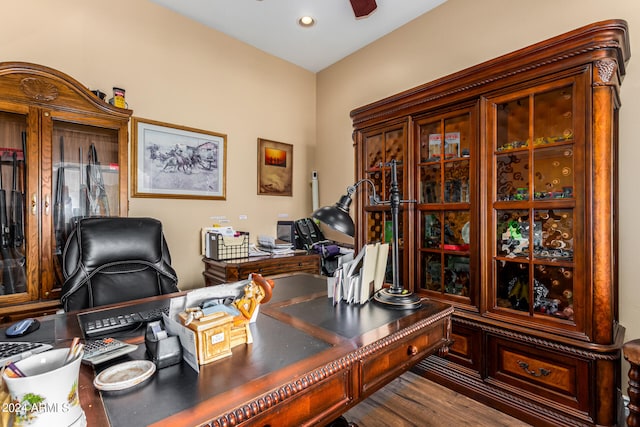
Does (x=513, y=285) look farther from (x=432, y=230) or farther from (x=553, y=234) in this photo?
(x=432, y=230)

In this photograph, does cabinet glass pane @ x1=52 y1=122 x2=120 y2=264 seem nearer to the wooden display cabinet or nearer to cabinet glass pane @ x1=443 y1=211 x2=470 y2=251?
the wooden display cabinet

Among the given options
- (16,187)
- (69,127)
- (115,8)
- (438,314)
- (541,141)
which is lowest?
(438,314)

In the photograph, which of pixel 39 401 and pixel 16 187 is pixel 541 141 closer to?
pixel 39 401

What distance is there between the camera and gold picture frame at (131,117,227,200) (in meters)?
2.67

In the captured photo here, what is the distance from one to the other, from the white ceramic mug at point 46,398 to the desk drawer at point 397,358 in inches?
28.8

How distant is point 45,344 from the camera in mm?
991

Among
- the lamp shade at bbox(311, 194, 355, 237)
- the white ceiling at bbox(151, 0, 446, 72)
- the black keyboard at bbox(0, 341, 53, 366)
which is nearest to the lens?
the black keyboard at bbox(0, 341, 53, 366)

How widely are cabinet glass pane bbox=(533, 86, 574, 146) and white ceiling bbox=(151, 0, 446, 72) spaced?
1.55 metres

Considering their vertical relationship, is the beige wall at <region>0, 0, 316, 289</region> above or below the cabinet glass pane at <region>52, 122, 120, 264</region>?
above

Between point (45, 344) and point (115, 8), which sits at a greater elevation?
point (115, 8)

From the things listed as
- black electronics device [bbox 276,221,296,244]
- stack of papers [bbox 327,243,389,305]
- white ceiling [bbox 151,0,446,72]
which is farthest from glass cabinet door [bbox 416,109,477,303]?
black electronics device [bbox 276,221,296,244]

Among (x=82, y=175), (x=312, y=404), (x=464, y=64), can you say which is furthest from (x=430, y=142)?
(x=82, y=175)

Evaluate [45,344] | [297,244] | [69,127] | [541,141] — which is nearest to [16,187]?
[69,127]

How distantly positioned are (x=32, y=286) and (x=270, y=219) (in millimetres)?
2043
